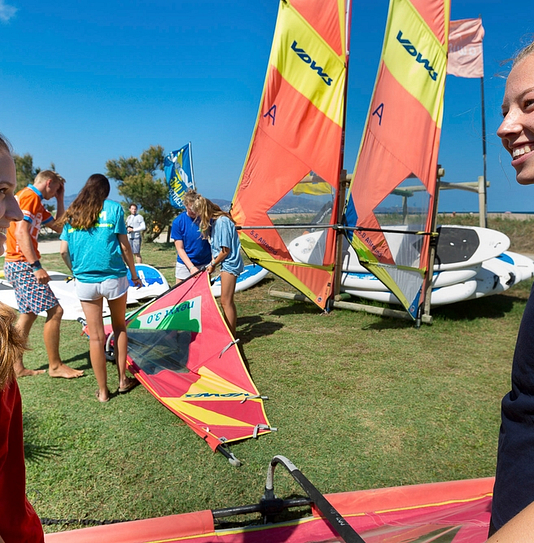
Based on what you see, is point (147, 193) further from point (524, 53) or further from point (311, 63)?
point (524, 53)

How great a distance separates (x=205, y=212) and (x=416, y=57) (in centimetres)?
325

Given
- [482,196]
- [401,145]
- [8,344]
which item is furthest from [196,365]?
[482,196]

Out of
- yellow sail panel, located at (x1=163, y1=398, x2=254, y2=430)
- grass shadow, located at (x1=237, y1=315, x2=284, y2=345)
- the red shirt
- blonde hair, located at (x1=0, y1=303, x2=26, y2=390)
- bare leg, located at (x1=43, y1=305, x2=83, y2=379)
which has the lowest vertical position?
yellow sail panel, located at (x1=163, y1=398, x2=254, y2=430)

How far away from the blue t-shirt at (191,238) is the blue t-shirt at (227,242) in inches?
15.8

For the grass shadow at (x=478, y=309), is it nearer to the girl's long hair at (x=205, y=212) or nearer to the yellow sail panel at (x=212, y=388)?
the girl's long hair at (x=205, y=212)

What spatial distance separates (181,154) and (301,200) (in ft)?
26.9

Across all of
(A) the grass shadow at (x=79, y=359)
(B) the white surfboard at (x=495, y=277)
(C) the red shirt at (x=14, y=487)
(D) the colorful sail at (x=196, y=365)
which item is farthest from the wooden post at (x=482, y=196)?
(C) the red shirt at (x=14, y=487)

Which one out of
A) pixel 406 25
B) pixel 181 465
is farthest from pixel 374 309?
pixel 181 465

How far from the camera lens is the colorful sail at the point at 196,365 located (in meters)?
3.15

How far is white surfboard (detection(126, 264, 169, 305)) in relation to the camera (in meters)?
6.75

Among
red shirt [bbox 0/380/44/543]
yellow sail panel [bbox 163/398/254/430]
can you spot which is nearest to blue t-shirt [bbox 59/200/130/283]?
yellow sail panel [bbox 163/398/254/430]

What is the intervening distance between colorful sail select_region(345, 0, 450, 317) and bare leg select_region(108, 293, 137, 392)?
3.06 meters

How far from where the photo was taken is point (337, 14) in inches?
217

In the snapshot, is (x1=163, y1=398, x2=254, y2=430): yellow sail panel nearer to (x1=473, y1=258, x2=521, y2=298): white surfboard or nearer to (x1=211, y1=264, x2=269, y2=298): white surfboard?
(x1=473, y1=258, x2=521, y2=298): white surfboard
